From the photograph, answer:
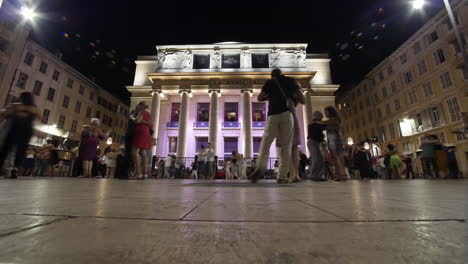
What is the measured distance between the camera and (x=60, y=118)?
26.4 metres

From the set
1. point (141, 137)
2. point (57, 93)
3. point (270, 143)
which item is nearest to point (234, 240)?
point (270, 143)

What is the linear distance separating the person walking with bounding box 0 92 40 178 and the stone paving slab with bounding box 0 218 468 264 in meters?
4.98

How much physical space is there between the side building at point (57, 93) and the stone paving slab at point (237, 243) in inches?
1073

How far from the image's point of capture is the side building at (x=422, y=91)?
2075 centimetres

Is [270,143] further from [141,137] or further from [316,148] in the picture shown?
[141,137]

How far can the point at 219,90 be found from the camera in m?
24.1

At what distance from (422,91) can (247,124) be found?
69.8 ft

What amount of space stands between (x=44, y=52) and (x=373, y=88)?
45.1 m

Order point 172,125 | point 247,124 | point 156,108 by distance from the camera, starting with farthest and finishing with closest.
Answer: point 172,125, point 156,108, point 247,124

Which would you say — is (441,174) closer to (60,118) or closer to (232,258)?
(232,258)

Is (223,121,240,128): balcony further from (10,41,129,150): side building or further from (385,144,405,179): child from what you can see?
(10,41,129,150): side building

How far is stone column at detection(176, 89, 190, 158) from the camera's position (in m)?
21.4

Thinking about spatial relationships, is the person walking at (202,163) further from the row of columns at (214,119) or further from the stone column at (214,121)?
the stone column at (214,121)

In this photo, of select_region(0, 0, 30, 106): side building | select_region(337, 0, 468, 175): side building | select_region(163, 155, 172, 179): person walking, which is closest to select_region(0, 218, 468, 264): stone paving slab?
select_region(163, 155, 172, 179): person walking
